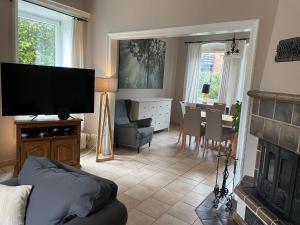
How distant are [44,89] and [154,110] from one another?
3259 mm

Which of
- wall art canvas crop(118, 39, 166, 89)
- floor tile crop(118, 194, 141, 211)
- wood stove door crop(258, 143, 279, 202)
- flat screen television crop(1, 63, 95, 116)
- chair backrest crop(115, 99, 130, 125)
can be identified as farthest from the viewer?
wall art canvas crop(118, 39, 166, 89)

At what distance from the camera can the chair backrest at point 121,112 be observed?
16.8 feet

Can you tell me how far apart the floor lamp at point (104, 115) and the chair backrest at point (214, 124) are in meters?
1.93

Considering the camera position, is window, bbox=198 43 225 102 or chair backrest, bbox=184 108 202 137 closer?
chair backrest, bbox=184 108 202 137

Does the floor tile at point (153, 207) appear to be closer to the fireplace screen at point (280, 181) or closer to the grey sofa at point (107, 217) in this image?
the fireplace screen at point (280, 181)

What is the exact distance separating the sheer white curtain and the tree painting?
4.17 m

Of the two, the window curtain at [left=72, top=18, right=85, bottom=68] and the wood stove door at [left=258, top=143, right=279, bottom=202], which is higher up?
the window curtain at [left=72, top=18, right=85, bottom=68]

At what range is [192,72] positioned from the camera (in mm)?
7250

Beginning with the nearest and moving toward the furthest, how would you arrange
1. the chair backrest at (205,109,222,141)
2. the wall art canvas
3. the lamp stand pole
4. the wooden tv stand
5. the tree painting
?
the wooden tv stand, the tree painting, the lamp stand pole, the chair backrest at (205,109,222,141), the wall art canvas

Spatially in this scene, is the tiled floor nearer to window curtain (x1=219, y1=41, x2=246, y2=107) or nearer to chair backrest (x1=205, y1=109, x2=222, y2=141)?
chair backrest (x1=205, y1=109, x2=222, y2=141)

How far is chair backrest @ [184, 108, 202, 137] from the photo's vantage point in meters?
4.88

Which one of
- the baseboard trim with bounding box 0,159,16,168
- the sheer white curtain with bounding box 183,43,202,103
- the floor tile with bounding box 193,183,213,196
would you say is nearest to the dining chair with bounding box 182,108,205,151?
the floor tile with bounding box 193,183,213,196

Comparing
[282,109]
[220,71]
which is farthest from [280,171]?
[220,71]

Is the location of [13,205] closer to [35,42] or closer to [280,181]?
[280,181]
